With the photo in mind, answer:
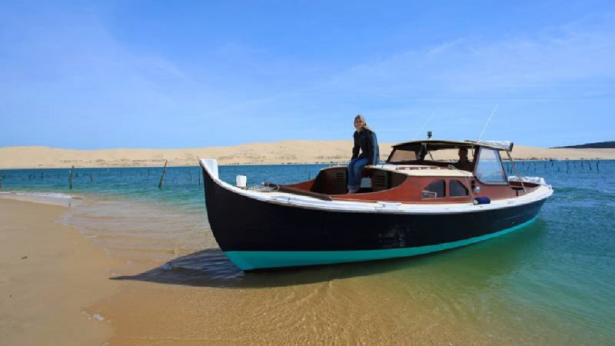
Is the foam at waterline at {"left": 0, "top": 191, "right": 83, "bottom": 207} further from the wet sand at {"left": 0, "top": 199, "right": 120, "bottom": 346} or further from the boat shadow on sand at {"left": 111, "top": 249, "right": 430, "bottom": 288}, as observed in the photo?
the boat shadow on sand at {"left": 111, "top": 249, "right": 430, "bottom": 288}

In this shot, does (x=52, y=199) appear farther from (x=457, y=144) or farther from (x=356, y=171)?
(x=457, y=144)

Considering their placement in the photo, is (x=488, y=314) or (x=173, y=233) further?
(x=173, y=233)

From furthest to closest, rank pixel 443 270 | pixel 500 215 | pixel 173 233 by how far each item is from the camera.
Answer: pixel 173 233 → pixel 500 215 → pixel 443 270

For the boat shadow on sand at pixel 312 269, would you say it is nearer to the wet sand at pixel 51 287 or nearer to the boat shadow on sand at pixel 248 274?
the boat shadow on sand at pixel 248 274

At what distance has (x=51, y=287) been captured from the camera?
21.1 ft

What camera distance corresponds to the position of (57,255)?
8.62 metres

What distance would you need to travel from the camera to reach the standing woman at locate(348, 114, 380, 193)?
8.30 meters

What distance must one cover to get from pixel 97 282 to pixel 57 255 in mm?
2728

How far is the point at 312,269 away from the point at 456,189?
405 centimetres

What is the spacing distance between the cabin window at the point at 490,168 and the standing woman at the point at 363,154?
3.21 metres

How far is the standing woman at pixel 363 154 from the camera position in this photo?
327 inches

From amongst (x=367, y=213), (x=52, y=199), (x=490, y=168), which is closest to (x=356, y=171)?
(x=367, y=213)

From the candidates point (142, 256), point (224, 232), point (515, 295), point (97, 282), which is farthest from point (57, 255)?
point (515, 295)

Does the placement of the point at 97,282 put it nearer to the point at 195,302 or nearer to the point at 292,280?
the point at 195,302
